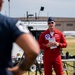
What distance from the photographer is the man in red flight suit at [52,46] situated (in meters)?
8.44

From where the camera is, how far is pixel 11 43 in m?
3.03

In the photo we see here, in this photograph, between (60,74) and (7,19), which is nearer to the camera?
(7,19)

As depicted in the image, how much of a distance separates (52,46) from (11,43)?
5.40 meters

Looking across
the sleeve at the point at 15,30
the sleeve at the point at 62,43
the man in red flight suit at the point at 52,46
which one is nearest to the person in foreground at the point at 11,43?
the sleeve at the point at 15,30

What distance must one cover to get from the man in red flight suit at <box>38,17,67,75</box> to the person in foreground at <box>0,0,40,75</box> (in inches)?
210

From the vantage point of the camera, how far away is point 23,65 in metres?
3.05

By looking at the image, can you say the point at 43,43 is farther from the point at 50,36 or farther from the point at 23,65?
the point at 23,65

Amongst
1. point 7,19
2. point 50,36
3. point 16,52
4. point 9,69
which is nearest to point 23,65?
point 9,69

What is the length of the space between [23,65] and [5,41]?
0.84 ft

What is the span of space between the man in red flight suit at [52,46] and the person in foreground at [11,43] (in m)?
5.34

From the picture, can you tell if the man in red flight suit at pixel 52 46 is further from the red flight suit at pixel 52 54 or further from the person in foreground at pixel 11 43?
the person in foreground at pixel 11 43

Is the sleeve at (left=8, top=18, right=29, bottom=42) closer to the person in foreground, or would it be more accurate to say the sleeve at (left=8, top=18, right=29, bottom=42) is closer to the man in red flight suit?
the person in foreground

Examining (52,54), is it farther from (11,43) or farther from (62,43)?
(11,43)

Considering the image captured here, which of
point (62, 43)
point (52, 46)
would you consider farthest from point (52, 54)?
point (62, 43)
